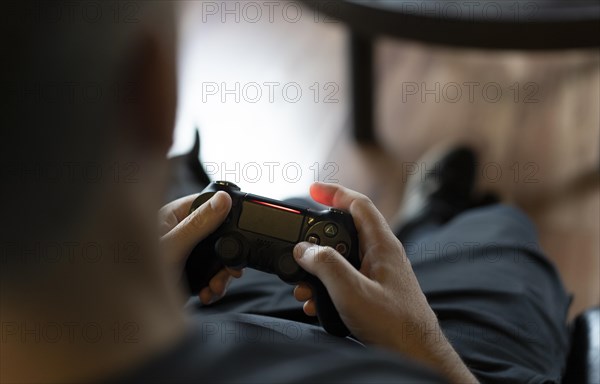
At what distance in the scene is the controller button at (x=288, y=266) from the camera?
71 centimetres

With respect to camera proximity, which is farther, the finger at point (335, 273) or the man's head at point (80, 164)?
the finger at point (335, 273)

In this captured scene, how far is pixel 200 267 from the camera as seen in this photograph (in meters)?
0.75

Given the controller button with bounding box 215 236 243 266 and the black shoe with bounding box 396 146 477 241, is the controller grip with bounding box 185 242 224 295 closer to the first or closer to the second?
the controller button with bounding box 215 236 243 266

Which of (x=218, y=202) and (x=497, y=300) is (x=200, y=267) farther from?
(x=497, y=300)

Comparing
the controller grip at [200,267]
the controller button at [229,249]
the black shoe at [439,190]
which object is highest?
the controller button at [229,249]

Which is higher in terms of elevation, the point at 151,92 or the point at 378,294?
the point at 151,92

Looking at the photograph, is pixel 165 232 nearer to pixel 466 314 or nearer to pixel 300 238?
pixel 300 238

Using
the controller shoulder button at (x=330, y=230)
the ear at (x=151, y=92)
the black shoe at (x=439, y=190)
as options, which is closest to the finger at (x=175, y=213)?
the controller shoulder button at (x=330, y=230)

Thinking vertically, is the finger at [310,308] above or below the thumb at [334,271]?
below

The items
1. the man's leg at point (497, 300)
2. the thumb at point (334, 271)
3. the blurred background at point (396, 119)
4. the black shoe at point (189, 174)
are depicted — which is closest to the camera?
the thumb at point (334, 271)

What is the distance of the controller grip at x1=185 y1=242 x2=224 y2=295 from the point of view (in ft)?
2.41

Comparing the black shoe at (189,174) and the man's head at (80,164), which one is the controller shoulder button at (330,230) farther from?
the black shoe at (189,174)

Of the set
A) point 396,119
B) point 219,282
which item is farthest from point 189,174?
point 396,119

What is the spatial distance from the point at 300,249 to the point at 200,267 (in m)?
0.10
